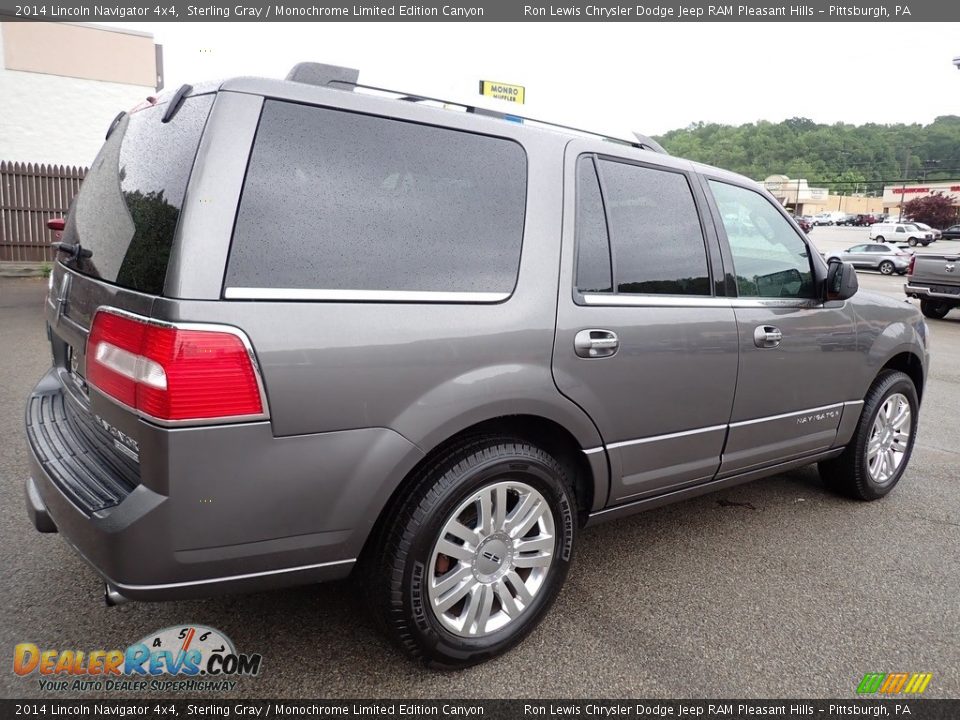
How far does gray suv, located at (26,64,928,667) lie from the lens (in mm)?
1879

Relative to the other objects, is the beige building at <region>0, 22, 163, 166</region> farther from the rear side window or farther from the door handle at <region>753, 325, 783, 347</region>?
the door handle at <region>753, 325, 783, 347</region>

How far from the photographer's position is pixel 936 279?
13.8 meters

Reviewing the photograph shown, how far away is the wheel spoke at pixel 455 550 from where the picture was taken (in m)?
2.29

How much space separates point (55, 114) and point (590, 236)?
20514 millimetres

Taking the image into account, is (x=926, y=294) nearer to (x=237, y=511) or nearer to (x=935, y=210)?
(x=237, y=511)

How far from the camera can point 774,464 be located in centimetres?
357

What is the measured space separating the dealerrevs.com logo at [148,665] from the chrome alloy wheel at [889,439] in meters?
3.55

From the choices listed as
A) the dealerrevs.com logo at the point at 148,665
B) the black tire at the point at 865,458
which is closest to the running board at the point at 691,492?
the black tire at the point at 865,458

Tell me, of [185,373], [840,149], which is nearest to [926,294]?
[185,373]

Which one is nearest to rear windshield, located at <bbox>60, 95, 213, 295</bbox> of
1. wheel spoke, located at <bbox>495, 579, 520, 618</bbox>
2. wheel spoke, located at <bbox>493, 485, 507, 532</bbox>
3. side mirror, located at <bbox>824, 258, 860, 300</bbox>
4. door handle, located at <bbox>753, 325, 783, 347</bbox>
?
wheel spoke, located at <bbox>493, 485, 507, 532</bbox>

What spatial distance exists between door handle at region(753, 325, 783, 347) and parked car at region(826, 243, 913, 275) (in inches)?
1226

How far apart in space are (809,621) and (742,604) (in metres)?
0.25

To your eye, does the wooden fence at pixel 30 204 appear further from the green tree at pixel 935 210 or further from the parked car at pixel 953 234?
the green tree at pixel 935 210

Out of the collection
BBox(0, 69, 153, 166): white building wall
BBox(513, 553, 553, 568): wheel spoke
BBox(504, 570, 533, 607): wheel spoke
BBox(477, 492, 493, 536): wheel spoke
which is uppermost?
BBox(0, 69, 153, 166): white building wall
